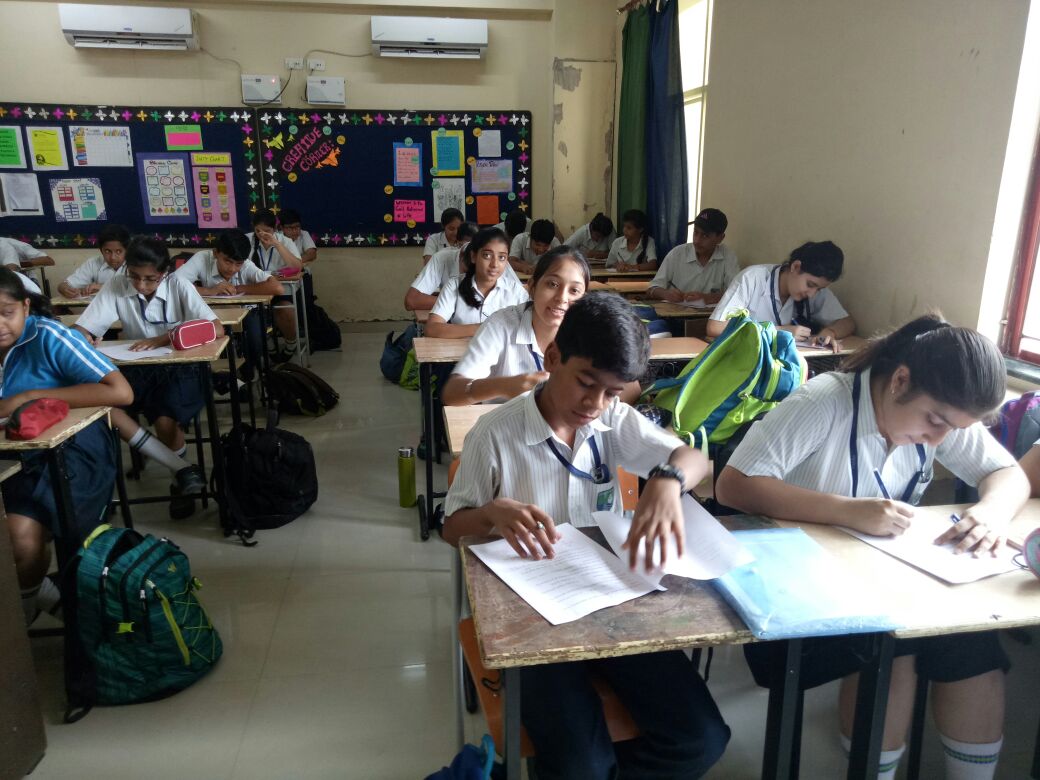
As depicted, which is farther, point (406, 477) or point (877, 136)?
point (406, 477)

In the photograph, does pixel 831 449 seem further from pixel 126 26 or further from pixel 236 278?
pixel 126 26

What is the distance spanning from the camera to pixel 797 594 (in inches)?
43.2

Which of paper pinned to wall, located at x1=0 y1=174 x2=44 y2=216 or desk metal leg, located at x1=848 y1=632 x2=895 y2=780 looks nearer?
desk metal leg, located at x1=848 y1=632 x2=895 y2=780

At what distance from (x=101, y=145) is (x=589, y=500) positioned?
6365 millimetres

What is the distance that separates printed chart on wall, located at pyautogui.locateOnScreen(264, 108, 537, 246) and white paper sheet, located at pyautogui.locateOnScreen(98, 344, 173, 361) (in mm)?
3788

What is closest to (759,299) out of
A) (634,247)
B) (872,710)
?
(634,247)

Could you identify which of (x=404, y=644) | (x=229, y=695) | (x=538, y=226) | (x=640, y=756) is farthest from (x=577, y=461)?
(x=538, y=226)

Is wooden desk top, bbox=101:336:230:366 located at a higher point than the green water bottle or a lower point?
higher

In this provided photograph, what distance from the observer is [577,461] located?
1.40 metres

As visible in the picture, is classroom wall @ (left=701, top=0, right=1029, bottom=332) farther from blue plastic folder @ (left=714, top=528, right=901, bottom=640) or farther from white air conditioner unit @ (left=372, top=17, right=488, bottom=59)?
white air conditioner unit @ (left=372, top=17, right=488, bottom=59)

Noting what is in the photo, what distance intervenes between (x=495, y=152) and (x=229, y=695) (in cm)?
559

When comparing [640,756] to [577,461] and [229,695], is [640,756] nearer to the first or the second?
[577,461]

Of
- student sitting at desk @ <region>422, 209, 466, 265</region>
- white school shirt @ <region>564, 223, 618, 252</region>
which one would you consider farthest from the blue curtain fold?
student sitting at desk @ <region>422, 209, 466, 265</region>

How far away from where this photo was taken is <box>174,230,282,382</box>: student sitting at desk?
4.50 metres
